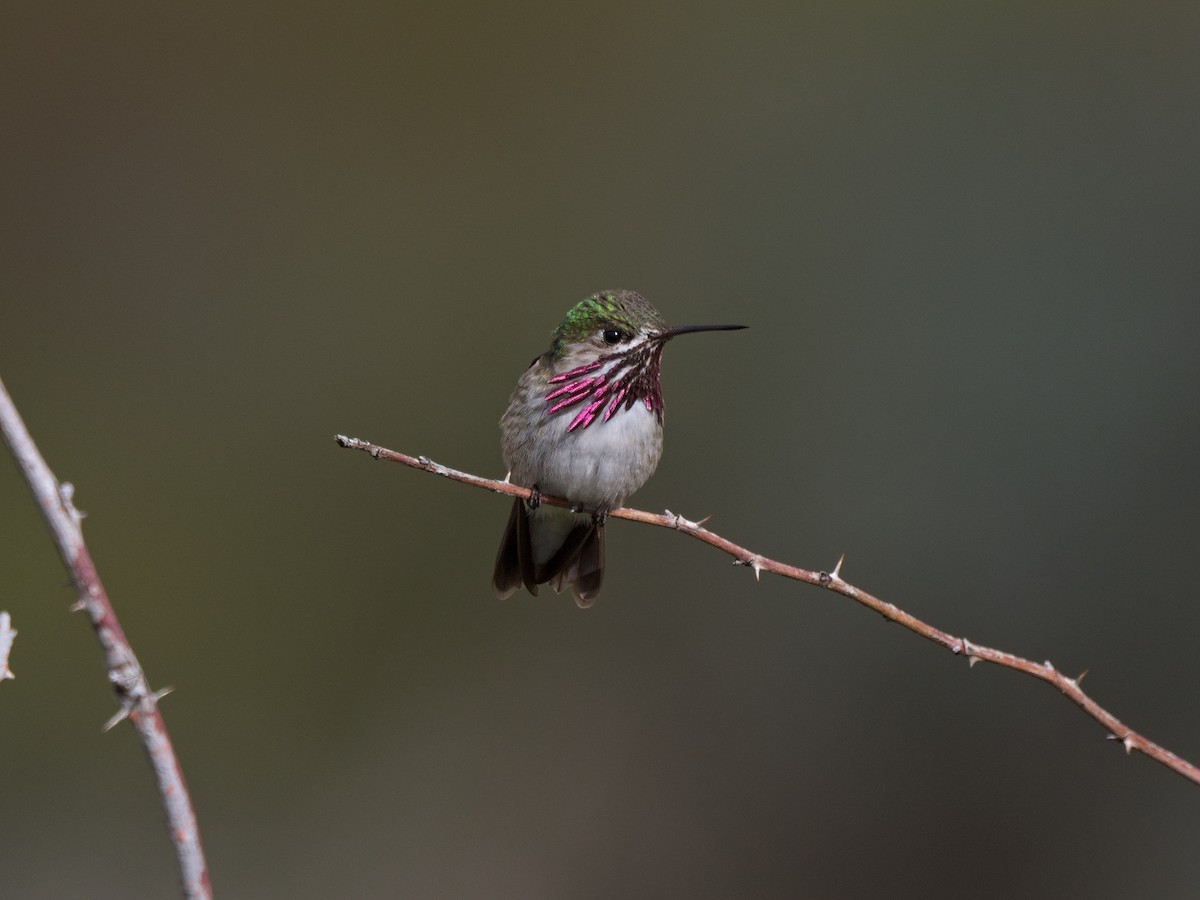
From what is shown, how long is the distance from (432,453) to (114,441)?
4.22ft

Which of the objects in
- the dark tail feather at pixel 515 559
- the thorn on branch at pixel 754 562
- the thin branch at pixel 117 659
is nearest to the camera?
the thin branch at pixel 117 659

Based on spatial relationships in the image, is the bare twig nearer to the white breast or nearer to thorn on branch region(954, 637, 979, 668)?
thorn on branch region(954, 637, 979, 668)

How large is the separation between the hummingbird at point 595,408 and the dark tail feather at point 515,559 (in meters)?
0.05

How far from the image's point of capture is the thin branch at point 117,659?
0.87 meters

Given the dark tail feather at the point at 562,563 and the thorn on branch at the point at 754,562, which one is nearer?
the thorn on branch at the point at 754,562

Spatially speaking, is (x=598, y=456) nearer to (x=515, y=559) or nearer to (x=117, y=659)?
(x=515, y=559)

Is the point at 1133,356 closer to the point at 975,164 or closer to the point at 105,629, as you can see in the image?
the point at 975,164

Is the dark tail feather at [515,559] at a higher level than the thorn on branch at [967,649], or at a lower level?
higher

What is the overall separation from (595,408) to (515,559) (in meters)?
0.49

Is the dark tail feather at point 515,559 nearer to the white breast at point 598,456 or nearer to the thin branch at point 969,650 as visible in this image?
the white breast at point 598,456

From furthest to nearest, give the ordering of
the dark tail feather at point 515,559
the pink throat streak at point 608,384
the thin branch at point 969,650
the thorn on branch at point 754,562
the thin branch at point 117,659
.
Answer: the dark tail feather at point 515,559, the pink throat streak at point 608,384, the thorn on branch at point 754,562, the thin branch at point 969,650, the thin branch at point 117,659

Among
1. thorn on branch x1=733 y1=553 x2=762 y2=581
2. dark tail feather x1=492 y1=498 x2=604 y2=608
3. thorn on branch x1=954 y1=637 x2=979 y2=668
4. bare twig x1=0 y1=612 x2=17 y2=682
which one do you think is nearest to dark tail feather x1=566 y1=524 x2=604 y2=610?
dark tail feather x1=492 y1=498 x2=604 y2=608

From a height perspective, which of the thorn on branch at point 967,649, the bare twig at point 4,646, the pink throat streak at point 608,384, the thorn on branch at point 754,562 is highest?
the pink throat streak at point 608,384

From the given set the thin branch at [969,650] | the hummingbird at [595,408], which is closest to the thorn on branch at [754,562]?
the thin branch at [969,650]
